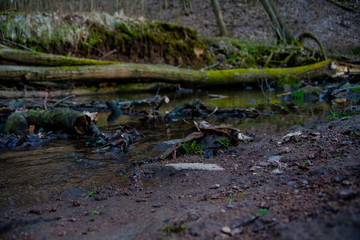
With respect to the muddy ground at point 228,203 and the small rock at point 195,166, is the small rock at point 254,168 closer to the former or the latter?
the muddy ground at point 228,203

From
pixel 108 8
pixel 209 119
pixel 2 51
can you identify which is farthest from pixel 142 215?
pixel 108 8

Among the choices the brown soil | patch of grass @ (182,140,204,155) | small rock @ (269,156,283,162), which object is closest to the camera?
small rock @ (269,156,283,162)

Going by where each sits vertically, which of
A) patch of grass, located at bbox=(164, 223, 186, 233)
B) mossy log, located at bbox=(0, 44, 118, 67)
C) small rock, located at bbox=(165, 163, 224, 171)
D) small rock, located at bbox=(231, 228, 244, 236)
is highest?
mossy log, located at bbox=(0, 44, 118, 67)

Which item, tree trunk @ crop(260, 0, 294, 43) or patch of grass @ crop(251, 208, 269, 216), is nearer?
patch of grass @ crop(251, 208, 269, 216)

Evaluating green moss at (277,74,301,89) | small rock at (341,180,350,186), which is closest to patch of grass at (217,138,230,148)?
small rock at (341,180,350,186)

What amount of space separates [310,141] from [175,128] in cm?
264

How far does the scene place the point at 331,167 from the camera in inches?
73.0

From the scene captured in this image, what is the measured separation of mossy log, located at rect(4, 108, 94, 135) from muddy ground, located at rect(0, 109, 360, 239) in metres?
2.14

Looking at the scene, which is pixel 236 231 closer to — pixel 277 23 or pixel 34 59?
pixel 34 59

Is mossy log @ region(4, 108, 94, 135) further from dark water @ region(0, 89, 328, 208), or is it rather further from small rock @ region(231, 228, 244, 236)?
small rock @ region(231, 228, 244, 236)

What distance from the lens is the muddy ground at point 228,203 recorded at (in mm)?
1287

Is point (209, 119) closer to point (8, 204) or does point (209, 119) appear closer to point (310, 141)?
point (310, 141)

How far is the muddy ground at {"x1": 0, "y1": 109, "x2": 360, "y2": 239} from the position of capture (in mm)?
1287

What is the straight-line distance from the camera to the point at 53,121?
4.59 m
